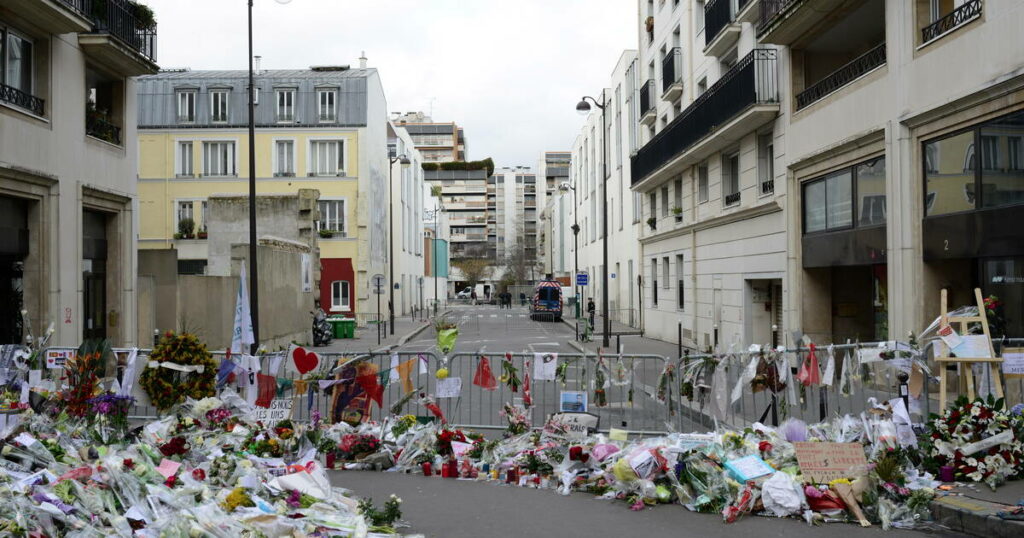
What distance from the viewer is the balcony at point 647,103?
32.3 meters

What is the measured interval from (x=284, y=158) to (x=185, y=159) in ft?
18.1

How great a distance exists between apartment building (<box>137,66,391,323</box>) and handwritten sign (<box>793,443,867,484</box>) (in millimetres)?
36072

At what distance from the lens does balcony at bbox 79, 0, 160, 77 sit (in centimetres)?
1766

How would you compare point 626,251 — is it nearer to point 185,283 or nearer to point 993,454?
point 185,283

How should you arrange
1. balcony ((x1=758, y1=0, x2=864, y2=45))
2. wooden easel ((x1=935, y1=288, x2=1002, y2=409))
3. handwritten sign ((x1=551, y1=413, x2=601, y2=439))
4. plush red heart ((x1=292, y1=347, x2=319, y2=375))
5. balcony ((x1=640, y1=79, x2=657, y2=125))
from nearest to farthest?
wooden easel ((x1=935, y1=288, x2=1002, y2=409)), handwritten sign ((x1=551, y1=413, x2=601, y2=439)), plush red heart ((x1=292, y1=347, x2=319, y2=375)), balcony ((x1=758, y1=0, x2=864, y2=45)), balcony ((x1=640, y1=79, x2=657, y2=125))

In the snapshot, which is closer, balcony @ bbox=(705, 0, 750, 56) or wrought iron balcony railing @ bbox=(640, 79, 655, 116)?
balcony @ bbox=(705, 0, 750, 56)

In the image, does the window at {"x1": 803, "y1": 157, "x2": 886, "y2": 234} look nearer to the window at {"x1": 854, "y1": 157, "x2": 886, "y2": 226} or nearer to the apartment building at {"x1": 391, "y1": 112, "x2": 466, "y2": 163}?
the window at {"x1": 854, "y1": 157, "x2": 886, "y2": 226}

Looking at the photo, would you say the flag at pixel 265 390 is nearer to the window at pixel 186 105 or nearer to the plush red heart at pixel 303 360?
the plush red heart at pixel 303 360

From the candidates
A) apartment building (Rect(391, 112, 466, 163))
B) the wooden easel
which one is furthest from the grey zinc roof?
apartment building (Rect(391, 112, 466, 163))

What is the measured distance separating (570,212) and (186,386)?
63342 mm

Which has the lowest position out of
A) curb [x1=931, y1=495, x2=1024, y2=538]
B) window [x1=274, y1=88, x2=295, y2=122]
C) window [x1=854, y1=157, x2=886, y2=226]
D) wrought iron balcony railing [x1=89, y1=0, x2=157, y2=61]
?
curb [x1=931, y1=495, x2=1024, y2=538]

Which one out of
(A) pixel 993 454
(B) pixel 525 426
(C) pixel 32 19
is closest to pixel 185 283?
(C) pixel 32 19

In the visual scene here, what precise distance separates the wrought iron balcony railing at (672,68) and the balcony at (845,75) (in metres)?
10.2

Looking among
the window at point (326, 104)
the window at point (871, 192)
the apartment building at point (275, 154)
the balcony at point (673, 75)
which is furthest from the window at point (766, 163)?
the window at point (326, 104)
